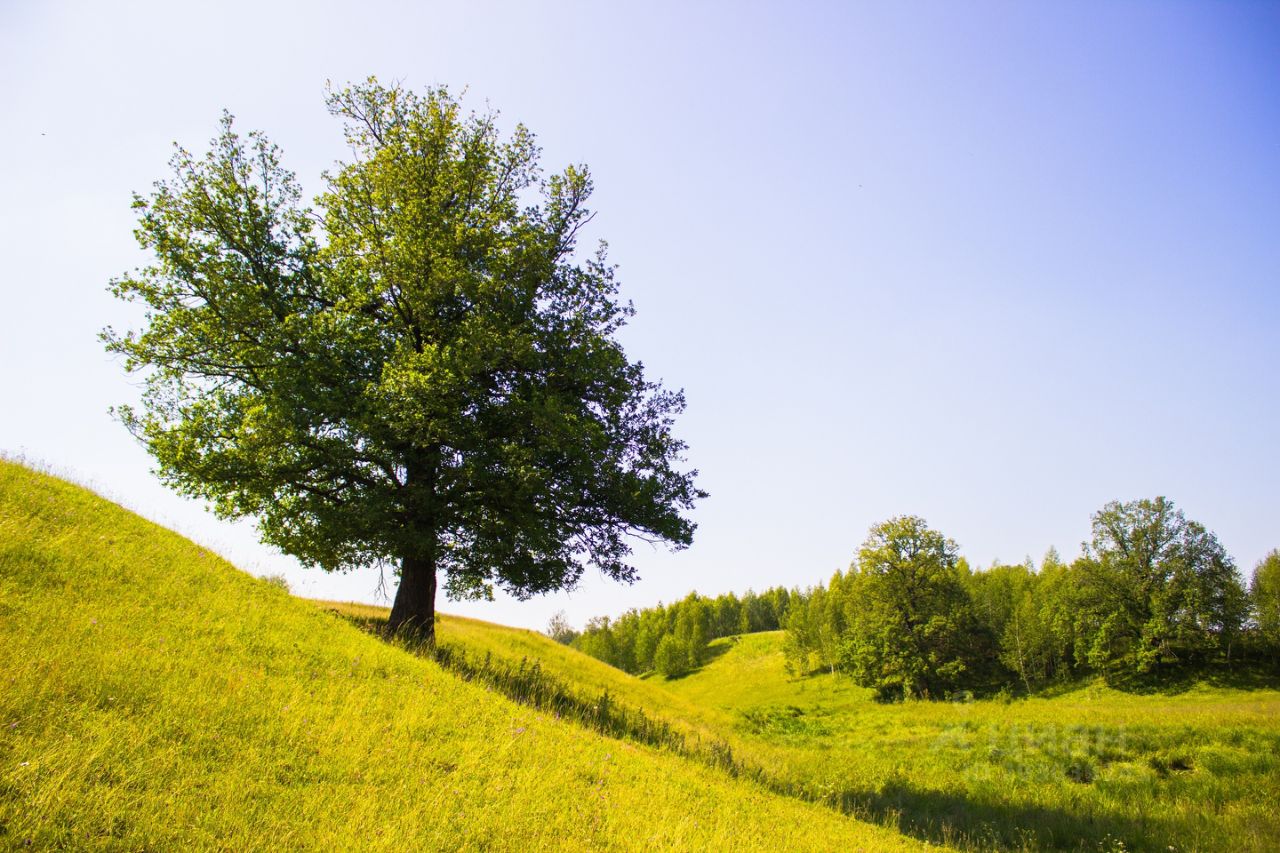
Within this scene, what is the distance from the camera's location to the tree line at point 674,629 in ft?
353

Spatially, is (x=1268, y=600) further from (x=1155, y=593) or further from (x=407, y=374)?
(x=407, y=374)

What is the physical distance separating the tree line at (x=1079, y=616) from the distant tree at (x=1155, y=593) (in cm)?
10

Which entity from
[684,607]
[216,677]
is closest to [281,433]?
[216,677]

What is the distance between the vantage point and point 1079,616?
55.7 m

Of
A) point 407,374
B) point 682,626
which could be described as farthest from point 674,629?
point 407,374

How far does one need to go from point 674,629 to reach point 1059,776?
358 feet

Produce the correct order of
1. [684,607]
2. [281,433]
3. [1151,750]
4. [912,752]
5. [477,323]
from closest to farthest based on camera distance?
[281,433]
[477,323]
[1151,750]
[912,752]
[684,607]

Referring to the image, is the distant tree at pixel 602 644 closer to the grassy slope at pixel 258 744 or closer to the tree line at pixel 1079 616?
the tree line at pixel 1079 616

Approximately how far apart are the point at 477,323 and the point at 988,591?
88341mm

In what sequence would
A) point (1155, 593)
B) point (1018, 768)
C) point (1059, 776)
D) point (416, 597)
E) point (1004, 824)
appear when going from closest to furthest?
point (1004, 824), point (1059, 776), point (416, 597), point (1018, 768), point (1155, 593)

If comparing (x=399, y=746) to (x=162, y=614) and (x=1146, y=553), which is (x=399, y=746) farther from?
→ (x=1146, y=553)

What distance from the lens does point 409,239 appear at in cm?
1512

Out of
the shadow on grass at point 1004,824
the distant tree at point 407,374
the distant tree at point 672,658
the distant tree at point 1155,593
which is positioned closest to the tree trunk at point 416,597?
the distant tree at point 407,374

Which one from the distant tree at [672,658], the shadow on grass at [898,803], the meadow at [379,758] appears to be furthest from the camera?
the distant tree at [672,658]
